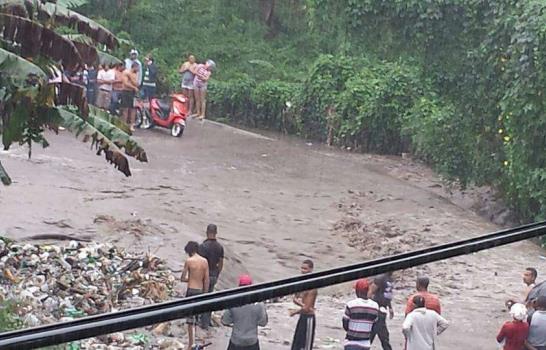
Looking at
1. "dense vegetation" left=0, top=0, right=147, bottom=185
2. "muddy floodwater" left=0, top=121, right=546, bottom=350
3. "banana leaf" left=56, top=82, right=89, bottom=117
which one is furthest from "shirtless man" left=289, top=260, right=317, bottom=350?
"banana leaf" left=56, top=82, right=89, bottom=117

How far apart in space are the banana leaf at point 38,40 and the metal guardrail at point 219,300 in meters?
5.31

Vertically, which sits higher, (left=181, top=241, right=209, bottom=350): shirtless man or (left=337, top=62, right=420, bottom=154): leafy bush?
(left=337, top=62, right=420, bottom=154): leafy bush

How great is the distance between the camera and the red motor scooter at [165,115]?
66.9 feet

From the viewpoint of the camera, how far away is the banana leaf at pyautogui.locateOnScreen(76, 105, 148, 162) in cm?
771

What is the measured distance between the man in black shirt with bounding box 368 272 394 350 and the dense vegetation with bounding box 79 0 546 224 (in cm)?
603

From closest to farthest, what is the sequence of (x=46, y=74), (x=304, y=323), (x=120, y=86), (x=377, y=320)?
(x=46, y=74)
(x=377, y=320)
(x=304, y=323)
(x=120, y=86)

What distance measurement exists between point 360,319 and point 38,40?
3246 millimetres

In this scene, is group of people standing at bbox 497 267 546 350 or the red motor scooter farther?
the red motor scooter

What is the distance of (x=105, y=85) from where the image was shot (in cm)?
1925

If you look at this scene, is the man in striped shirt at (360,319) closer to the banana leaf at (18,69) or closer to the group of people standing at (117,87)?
the banana leaf at (18,69)

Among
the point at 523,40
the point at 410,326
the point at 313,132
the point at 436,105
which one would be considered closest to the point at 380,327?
the point at 410,326

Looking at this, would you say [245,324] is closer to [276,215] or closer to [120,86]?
[276,215]

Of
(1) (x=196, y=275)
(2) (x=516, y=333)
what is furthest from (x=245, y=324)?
(2) (x=516, y=333)

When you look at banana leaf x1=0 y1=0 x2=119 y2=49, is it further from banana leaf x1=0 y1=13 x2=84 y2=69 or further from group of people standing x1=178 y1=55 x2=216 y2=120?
group of people standing x1=178 y1=55 x2=216 y2=120
